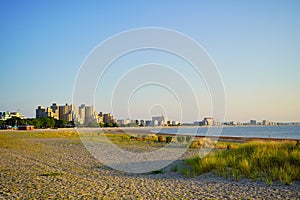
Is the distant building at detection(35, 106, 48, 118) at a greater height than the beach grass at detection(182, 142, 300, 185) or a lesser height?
greater

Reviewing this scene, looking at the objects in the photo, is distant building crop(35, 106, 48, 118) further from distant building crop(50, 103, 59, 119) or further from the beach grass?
the beach grass

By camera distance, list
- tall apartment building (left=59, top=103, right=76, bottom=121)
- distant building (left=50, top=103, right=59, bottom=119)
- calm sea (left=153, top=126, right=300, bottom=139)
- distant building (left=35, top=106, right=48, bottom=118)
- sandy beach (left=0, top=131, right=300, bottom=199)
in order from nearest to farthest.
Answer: sandy beach (left=0, top=131, right=300, bottom=199), calm sea (left=153, top=126, right=300, bottom=139), tall apartment building (left=59, top=103, right=76, bottom=121), distant building (left=35, top=106, right=48, bottom=118), distant building (left=50, top=103, right=59, bottom=119)

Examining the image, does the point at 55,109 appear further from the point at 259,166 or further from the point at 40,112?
the point at 259,166

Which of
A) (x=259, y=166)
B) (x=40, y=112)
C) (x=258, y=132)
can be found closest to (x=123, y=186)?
(x=259, y=166)

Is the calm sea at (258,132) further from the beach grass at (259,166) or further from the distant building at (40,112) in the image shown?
the distant building at (40,112)

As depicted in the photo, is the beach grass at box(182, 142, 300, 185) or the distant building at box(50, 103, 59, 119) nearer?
the beach grass at box(182, 142, 300, 185)

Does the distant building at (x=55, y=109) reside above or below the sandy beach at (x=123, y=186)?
above

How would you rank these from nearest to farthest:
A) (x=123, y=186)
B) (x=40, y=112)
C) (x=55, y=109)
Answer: (x=123, y=186), (x=40, y=112), (x=55, y=109)

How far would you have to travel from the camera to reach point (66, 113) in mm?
134375

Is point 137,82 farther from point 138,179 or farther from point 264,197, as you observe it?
point 264,197

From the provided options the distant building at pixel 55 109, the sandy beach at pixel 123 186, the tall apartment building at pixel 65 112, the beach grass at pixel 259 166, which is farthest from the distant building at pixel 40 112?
the beach grass at pixel 259 166

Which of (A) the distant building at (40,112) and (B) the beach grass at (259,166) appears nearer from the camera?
(B) the beach grass at (259,166)

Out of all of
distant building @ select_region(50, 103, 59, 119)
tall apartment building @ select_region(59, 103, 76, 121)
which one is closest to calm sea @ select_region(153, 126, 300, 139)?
tall apartment building @ select_region(59, 103, 76, 121)

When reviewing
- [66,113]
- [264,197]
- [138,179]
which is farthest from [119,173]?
[66,113]
